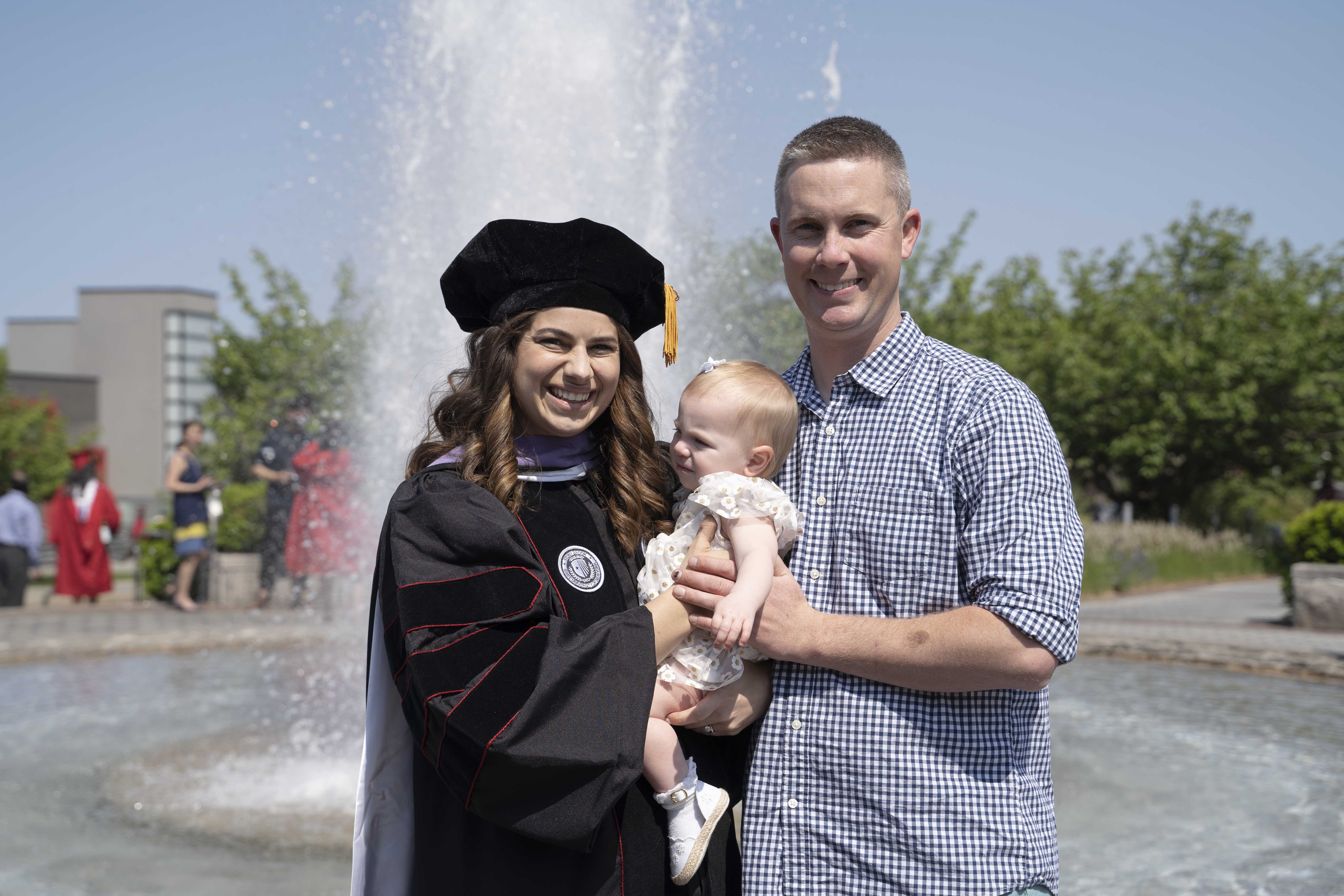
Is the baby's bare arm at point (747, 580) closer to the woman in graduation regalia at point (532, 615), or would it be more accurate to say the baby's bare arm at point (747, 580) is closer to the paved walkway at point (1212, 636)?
the woman in graduation regalia at point (532, 615)

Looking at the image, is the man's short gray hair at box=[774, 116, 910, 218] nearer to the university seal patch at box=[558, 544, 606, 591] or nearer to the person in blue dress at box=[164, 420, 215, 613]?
the university seal patch at box=[558, 544, 606, 591]

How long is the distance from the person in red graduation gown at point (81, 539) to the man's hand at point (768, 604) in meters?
12.8

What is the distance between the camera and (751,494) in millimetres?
2049

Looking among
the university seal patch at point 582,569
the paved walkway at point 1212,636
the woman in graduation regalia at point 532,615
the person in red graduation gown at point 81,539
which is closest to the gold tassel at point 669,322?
the woman in graduation regalia at point 532,615

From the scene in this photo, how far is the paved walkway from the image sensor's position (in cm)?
867

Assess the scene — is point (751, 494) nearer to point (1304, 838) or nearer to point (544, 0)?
point (1304, 838)

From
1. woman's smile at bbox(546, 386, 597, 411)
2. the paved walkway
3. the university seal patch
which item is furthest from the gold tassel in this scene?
the paved walkway

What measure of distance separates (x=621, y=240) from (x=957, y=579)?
3.06 ft

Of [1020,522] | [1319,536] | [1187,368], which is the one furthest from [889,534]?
[1187,368]

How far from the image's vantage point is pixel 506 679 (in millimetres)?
1774

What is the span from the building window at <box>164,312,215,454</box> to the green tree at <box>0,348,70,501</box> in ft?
81.8

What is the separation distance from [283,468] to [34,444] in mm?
22130

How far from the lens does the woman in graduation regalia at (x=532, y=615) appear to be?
180 cm

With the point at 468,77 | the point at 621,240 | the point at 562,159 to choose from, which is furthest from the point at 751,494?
the point at 468,77
